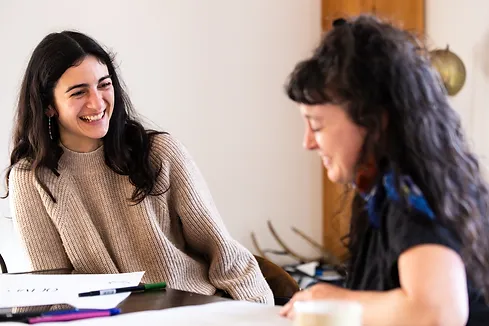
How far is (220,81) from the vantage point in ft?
12.7

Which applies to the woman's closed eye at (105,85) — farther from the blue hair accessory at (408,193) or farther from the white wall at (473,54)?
the white wall at (473,54)

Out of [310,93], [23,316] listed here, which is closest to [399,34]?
[310,93]

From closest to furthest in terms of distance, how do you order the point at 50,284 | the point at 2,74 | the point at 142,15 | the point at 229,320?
the point at 229,320
the point at 50,284
the point at 2,74
the point at 142,15

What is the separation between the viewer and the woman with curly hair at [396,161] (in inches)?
40.7

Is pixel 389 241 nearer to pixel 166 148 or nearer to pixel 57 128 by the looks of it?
pixel 166 148

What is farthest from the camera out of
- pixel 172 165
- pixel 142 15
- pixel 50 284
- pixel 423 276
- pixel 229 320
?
pixel 142 15

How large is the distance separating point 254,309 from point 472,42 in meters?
2.71

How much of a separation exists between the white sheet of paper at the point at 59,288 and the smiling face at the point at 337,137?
0.53 m

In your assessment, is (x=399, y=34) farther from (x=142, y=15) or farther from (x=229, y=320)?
(x=142, y=15)

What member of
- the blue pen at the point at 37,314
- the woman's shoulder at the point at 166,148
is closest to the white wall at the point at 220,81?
the woman's shoulder at the point at 166,148

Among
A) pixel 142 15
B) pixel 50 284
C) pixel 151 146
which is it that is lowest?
pixel 50 284

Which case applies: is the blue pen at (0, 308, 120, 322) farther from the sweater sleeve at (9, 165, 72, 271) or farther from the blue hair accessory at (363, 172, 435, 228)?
the sweater sleeve at (9, 165, 72, 271)

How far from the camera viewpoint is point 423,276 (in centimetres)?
99

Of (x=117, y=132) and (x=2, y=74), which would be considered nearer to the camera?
(x=117, y=132)
